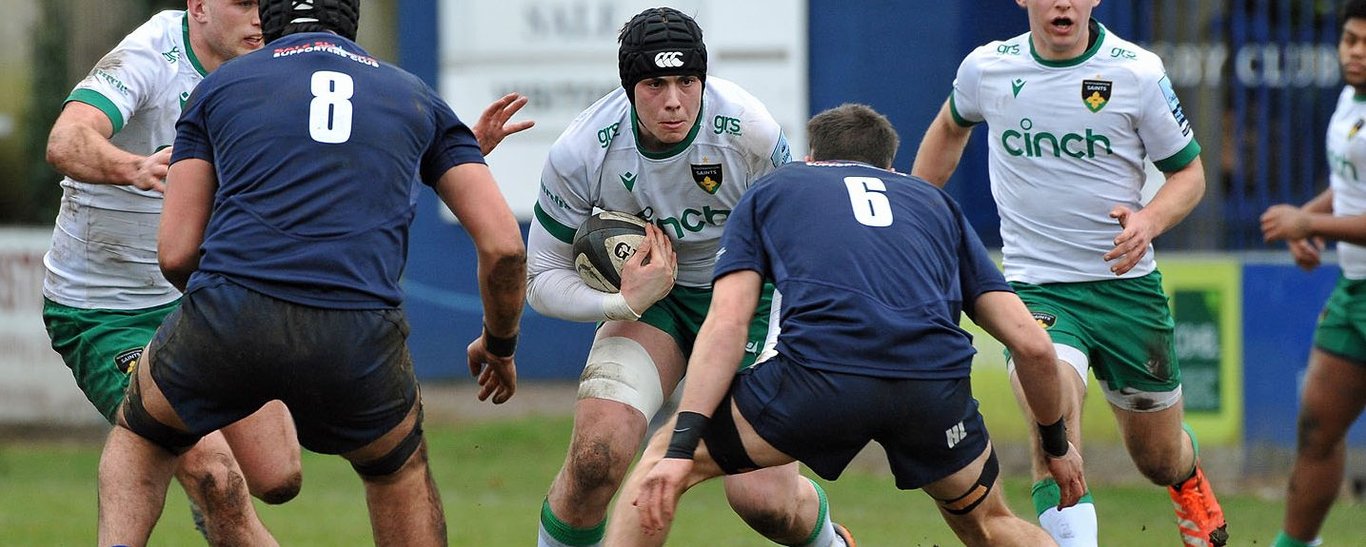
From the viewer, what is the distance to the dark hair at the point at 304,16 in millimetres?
5211

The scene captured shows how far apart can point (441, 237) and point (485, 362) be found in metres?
9.73

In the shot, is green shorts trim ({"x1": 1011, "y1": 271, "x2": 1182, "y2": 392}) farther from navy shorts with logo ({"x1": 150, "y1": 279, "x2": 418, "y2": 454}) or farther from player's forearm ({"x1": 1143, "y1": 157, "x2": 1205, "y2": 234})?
navy shorts with logo ({"x1": 150, "y1": 279, "x2": 418, "y2": 454})

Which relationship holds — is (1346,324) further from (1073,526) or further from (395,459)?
(395,459)

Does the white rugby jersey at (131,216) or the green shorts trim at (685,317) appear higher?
the white rugby jersey at (131,216)

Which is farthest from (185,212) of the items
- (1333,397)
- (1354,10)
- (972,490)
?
(1354,10)

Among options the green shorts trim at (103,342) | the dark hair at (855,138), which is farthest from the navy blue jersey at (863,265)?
the green shorts trim at (103,342)

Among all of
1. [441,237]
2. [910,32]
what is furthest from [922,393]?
[441,237]

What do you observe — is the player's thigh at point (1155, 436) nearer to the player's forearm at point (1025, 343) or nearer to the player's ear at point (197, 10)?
the player's forearm at point (1025, 343)

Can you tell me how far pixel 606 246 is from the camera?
6.24 m

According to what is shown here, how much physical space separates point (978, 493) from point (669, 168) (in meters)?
1.65

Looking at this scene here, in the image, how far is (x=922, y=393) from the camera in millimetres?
5125

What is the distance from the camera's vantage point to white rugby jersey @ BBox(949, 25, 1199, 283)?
6.88 m

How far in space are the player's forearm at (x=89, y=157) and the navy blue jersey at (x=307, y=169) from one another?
0.46 metres

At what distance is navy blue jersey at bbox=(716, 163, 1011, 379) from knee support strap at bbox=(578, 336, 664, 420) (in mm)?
962
